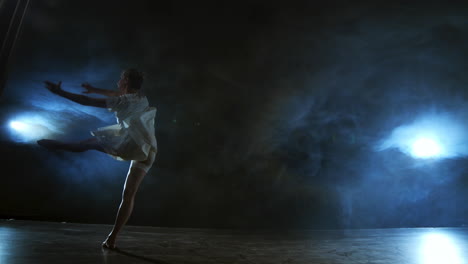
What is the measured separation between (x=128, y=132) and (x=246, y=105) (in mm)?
4157

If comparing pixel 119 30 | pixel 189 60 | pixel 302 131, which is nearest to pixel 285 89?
pixel 302 131

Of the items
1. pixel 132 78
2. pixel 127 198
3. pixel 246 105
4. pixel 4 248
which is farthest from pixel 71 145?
pixel 246 105

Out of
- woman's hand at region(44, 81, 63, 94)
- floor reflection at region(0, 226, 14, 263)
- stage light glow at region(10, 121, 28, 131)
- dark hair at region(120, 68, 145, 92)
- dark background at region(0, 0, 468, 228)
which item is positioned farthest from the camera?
stage light glow at region(10, 121, 28, 131)

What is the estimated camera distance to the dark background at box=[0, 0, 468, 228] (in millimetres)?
4922

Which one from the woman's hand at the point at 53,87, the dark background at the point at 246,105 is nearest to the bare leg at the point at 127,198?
the woman's hand at the point at 53,87

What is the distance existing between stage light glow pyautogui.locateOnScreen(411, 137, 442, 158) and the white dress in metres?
7.39

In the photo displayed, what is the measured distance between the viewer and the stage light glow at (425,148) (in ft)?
25.2

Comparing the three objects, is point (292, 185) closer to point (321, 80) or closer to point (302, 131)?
point (302, 131)

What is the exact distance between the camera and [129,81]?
2.66 meters

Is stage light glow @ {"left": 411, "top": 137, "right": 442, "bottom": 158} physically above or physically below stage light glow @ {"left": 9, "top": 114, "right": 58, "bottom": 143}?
above

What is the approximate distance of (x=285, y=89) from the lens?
20.3 feet

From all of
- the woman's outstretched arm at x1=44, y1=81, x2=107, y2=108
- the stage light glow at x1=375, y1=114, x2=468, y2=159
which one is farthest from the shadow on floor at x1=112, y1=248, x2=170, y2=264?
the stage light glow at x1=375, y1=114, x2=468, y2=159

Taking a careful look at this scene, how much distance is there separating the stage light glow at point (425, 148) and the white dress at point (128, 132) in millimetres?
7385

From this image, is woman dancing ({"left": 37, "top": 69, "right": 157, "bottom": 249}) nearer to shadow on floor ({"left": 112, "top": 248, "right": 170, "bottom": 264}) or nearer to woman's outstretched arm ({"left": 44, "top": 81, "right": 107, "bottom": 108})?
woman's outstretched arm ({"left": 44, "top": 81, "right": 107, "bottom": 108})
